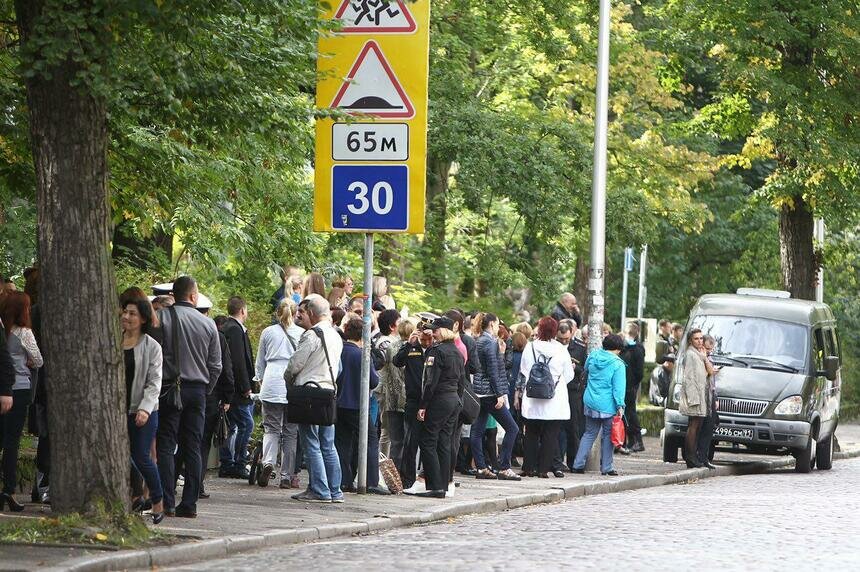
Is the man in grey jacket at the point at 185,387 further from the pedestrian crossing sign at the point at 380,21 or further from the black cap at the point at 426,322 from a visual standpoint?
the black cap at the point at 426,322

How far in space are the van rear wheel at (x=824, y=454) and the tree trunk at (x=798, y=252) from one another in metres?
6.39

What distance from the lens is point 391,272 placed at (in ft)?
107

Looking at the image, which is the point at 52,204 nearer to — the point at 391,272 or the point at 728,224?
the point at 391,272

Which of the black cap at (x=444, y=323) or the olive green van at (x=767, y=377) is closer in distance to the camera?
the black cap at (x=444, y=323)

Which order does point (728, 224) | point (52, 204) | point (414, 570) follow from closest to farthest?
point (414, 570) → point (52, 204) → point (728, 224)

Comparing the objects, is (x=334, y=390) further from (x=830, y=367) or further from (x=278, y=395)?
(x=830, y=367)

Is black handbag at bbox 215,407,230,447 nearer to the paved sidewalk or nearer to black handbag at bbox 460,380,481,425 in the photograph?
the paved sidewalk

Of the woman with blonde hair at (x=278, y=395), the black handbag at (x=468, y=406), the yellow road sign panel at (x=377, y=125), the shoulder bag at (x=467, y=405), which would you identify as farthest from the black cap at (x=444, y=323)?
the woman with blonde hair at (x=278, y=395)

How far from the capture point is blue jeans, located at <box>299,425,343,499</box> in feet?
51.4

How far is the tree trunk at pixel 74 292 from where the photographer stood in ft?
39.3

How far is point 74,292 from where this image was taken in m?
12.0

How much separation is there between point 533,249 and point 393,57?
29394 mm

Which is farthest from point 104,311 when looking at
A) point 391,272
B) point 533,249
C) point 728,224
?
point 728,224

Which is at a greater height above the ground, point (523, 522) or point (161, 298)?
point (161, 298)
